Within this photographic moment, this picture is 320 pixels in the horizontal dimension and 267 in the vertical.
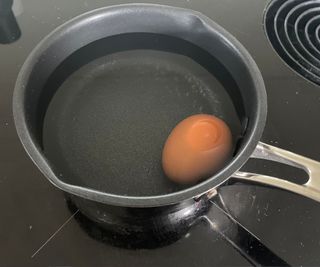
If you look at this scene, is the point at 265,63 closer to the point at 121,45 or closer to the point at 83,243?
the point at 121,45

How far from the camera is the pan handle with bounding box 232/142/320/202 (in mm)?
573

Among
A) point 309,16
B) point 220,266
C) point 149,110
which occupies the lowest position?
point 220,266

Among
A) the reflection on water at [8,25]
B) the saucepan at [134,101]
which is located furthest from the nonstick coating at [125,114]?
the reflection on water at [8,25]

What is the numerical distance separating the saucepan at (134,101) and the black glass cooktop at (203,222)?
28mm

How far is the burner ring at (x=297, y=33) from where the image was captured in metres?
0.81

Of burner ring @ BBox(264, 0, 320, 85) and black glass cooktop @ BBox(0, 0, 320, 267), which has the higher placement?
burner ring @ BBox(264, 0, 320, 85)

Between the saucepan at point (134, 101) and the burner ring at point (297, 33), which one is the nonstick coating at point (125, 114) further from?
the burner ring at point (297, 33)

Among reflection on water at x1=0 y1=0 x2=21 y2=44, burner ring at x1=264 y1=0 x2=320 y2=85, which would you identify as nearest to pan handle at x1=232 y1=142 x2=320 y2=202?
burner ring at x1=264 y1=0 x2=320 y2=85

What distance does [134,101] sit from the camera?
75 centimetres

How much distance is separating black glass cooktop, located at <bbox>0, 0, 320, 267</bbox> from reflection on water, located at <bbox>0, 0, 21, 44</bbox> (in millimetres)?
88

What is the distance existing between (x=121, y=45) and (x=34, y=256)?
393 mm

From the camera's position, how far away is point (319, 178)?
584 millimetres

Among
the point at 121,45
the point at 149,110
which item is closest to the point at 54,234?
the point at 149,110

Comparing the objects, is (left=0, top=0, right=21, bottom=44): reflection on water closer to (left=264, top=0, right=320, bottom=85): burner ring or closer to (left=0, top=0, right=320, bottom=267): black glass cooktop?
(left=0, top=0, right=320, bottom=267): black glass cooktop
